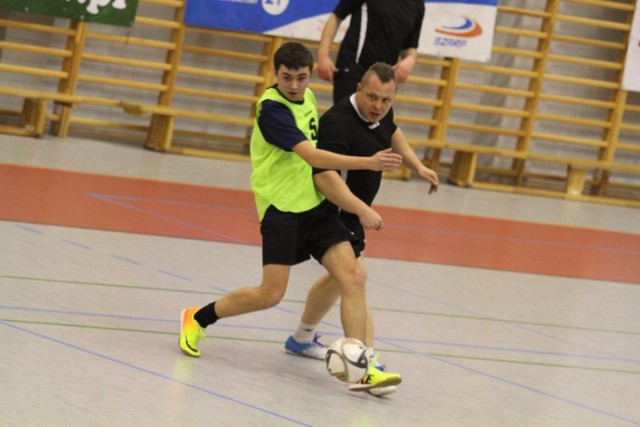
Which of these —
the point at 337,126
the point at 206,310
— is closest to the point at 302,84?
the point at 337,126

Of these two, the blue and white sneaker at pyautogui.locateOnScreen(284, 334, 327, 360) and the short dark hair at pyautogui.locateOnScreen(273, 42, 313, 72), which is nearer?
→ the short dark hair at pyautogui.locateOnScreen(273, 42, 313, 72)

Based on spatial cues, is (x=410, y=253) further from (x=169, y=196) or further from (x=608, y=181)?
(x=608, y=181)

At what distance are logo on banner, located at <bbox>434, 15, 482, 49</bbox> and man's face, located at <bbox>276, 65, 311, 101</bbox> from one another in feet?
24.2

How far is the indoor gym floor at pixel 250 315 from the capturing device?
441 cm

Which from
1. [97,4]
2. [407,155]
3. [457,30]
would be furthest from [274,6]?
[407,155]

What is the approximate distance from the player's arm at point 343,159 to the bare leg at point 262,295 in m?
0.48

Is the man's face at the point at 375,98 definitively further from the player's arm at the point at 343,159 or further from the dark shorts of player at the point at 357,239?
the dark shorts of player at the point at 357,239

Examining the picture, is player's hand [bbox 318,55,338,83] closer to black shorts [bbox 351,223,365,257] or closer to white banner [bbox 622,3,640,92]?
black shorts [bbox 351,223,365,257]

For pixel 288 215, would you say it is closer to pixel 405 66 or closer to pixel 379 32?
pixel 405 66

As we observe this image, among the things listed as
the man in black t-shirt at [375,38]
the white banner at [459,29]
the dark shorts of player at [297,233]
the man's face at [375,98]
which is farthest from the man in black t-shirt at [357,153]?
the white banner at [459,29]

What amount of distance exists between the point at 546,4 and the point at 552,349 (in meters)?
7.58

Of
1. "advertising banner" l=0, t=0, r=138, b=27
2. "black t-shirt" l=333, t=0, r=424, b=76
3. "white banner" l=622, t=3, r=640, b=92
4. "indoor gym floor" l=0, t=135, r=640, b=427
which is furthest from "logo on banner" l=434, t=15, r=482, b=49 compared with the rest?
"black t-shirt" l=333, t=0, r=424, b=76

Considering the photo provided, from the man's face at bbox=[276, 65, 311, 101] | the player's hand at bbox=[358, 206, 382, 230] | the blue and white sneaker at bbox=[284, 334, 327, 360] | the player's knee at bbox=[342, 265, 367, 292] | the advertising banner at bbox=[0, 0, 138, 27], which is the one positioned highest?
the advertising banner at bbox=[0, 0, 138, 27]

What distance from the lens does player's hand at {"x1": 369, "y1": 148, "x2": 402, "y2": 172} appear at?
181 inches
